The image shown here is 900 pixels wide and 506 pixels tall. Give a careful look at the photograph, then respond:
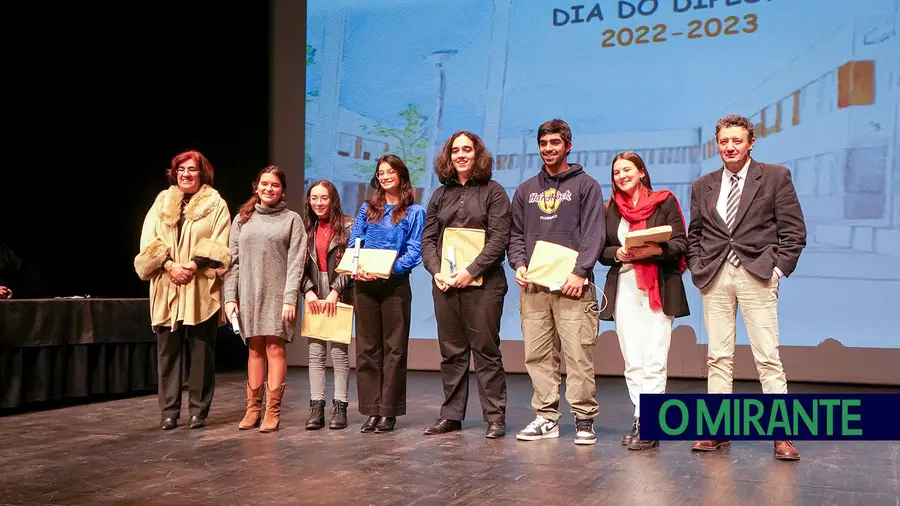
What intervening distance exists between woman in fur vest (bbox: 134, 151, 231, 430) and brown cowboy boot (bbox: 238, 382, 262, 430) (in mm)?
243

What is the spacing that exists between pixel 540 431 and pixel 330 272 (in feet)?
4.29

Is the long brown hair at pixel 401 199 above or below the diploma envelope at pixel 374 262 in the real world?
above

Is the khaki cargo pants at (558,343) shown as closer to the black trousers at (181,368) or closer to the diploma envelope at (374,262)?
the diploma envelope at (374,262)

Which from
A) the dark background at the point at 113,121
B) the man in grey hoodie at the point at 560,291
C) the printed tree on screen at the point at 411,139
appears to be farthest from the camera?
the printed tree on screen at the point at 411,139

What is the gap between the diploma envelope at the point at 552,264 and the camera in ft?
11.4

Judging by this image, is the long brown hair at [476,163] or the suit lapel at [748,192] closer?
the suit lapel at [748,192]

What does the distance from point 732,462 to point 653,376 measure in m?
0.49

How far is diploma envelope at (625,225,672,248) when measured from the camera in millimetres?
3258

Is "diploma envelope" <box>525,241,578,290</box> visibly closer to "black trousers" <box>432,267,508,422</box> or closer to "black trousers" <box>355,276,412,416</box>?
"black trousers" <box>432,267,508,422</box>

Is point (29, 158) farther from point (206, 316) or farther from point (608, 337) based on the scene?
point (608, 337)

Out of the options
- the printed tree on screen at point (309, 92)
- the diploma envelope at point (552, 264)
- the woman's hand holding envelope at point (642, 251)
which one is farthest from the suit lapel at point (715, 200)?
the printed tree on screen at point (309, 92)

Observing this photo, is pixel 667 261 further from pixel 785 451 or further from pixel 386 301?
pixel 386 301

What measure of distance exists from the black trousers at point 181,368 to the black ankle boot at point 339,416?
652 mm

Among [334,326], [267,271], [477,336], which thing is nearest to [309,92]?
[267,271]
